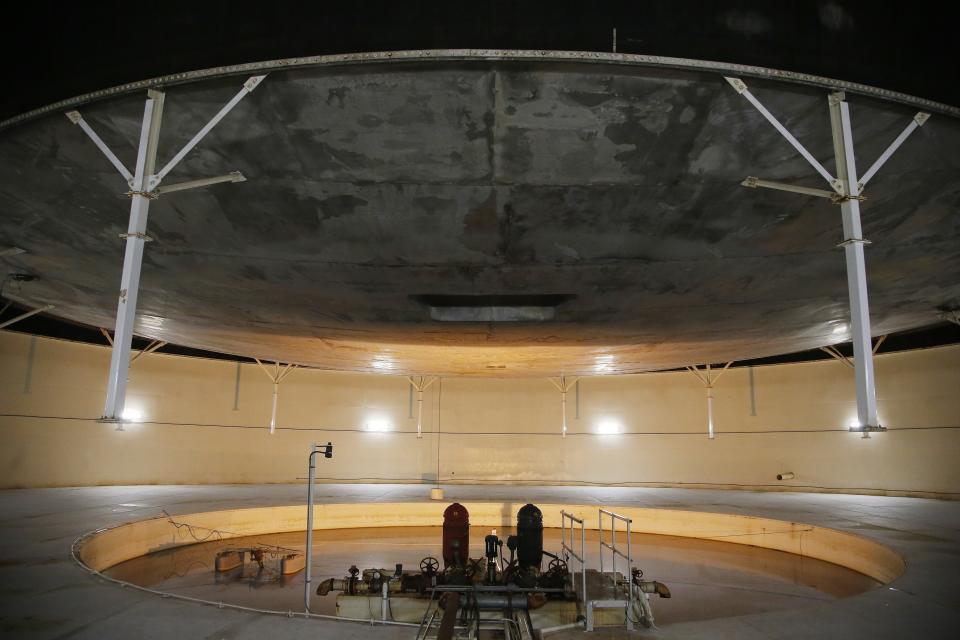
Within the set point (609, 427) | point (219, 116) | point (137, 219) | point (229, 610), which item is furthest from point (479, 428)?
point (219, 116)

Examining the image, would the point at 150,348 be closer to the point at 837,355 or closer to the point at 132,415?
the point at 132,415

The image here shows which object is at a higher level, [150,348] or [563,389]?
[150,348]

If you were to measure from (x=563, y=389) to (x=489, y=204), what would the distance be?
17867mm

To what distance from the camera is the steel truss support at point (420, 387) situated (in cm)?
2488

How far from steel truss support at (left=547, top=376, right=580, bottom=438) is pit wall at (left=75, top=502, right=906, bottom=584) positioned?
7192 millimetres

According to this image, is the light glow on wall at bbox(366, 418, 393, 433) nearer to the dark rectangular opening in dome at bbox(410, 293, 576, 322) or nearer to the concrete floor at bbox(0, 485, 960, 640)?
the concrete floor at bbox(0, 485, 960, 640)

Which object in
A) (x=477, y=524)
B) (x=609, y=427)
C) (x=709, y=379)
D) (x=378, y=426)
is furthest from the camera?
(x=378, y=426)

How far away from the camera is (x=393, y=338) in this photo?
51.2ft

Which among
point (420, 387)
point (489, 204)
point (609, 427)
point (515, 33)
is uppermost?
point (515, 33)

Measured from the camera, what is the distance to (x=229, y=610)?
636 centimetres

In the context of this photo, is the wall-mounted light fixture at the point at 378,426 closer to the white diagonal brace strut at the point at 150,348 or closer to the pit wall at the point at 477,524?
the pit wall at the point at 477,524

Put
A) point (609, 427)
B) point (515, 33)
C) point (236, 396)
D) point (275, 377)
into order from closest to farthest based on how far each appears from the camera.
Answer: point (515, 33) < point (236, 396) < point (275, 377) < point (609, 427)

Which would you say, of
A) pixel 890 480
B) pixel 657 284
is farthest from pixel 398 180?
pixel 890 480

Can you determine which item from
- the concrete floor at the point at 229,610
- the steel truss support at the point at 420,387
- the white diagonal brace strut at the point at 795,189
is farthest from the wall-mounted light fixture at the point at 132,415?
the white diagonal brace strut at the point at 795,189
